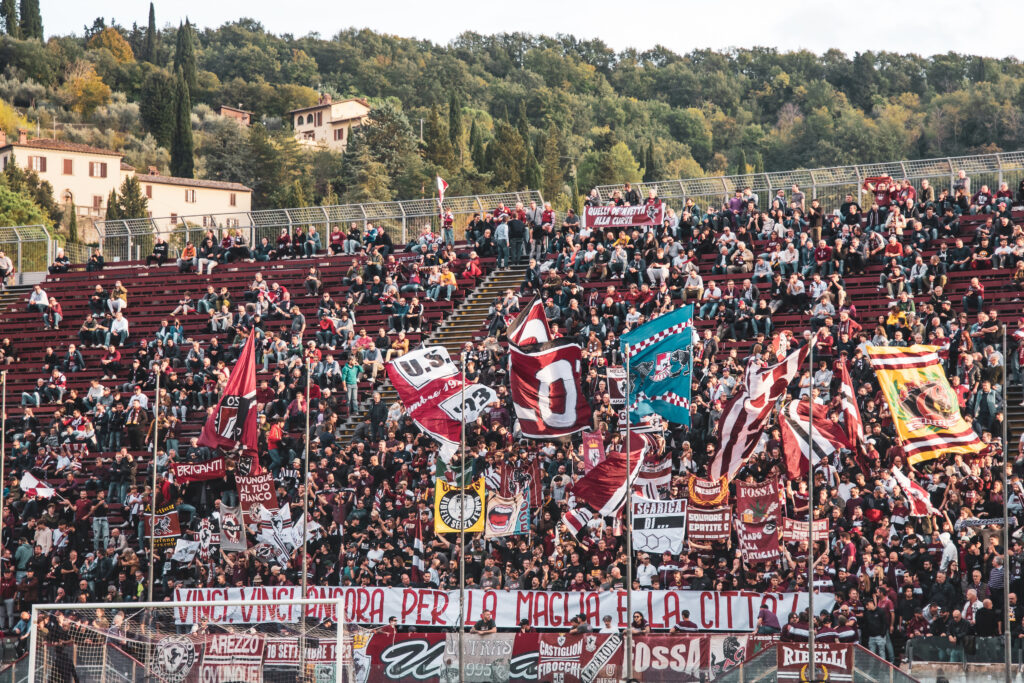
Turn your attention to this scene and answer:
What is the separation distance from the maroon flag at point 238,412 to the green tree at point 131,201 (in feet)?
221

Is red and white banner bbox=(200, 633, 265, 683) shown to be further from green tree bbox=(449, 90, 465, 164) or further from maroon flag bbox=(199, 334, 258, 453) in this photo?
green tree bbox=(449, 90, 465, 164)

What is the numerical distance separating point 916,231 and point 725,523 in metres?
12.4

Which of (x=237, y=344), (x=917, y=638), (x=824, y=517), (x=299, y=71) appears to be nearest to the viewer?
(x=917, y=638)

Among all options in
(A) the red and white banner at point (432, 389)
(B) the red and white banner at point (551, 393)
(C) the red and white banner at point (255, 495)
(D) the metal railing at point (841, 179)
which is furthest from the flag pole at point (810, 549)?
(D) the metal railing at point (841, 179)

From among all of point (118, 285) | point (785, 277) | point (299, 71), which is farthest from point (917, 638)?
point (299, 71)

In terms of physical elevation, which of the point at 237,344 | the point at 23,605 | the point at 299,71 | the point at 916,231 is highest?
the point at 299,71

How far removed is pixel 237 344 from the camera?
39.3 metres

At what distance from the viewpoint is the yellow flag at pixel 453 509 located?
28.1 meters

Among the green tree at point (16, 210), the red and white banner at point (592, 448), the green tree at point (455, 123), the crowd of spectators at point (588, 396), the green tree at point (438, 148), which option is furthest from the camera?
the green tree at point (455, 123)

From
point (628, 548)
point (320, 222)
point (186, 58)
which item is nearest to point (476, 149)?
point (186, 58)

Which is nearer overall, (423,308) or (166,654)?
(166,654)

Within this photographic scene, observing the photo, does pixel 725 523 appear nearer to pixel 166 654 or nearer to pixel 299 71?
pixel 166 654

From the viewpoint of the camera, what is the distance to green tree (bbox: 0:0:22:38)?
139750mm

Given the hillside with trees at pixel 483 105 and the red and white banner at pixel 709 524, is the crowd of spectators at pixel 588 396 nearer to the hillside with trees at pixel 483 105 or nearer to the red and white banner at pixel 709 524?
the red and white banner at pixel 709 524
